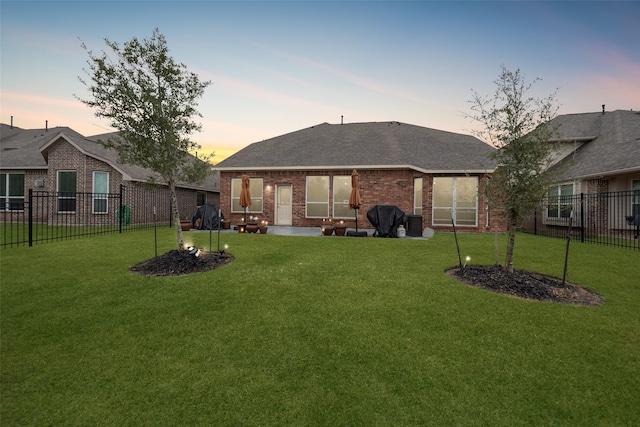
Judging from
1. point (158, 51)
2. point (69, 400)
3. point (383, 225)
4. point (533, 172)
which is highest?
point (158, 51)

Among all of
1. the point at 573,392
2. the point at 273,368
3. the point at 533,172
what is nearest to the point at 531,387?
the point at 573,392

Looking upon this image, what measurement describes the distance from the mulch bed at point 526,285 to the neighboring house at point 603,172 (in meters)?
7.27

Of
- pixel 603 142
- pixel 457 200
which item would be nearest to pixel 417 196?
pixel 457 200

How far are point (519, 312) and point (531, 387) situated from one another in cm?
207

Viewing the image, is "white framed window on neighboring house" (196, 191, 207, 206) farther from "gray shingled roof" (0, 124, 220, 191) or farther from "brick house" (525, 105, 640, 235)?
"brick house" (525, 105, 640, 235)

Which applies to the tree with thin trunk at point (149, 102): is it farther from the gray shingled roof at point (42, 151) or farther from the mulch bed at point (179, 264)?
the gray shingled roof at point (42, 151)

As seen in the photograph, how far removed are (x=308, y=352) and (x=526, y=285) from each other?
504 centimetres

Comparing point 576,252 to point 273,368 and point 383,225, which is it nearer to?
point 383,225

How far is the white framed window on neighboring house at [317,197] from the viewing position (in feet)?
56.2

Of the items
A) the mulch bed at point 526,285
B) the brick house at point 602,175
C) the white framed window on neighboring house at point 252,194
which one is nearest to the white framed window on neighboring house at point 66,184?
the white framed window on neighboring house at point 252,194

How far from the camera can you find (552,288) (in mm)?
5570

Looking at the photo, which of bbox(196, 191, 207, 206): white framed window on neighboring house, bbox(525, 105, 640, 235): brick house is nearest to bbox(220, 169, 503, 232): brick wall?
bbox(525, 105, 640, 235): brick house

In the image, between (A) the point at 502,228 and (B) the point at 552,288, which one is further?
(A) the point at 502,228

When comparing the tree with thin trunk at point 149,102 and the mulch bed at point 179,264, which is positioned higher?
the tree with thin trunk at point 149,102
